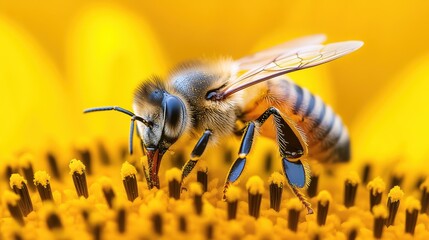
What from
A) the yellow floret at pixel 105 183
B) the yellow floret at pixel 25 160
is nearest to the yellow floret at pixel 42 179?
the yellow floret at pixel 105 183

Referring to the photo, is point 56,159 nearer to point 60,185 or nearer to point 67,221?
point 60,185

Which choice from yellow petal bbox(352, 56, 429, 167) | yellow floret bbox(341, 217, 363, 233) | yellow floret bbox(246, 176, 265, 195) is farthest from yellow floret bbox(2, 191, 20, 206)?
yellow petal bbox(352, 56, 429, 167)

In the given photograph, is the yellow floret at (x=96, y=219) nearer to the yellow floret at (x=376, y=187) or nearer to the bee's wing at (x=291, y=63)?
the bee's wing at (x=291, y=63)

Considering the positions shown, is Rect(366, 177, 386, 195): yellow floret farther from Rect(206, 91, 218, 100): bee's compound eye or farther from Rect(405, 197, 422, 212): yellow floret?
Rect(206, 91, 218, 100): bee's compound eye

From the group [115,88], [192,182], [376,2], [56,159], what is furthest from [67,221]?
[376,2]

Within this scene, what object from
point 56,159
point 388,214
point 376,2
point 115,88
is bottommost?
point 388,214

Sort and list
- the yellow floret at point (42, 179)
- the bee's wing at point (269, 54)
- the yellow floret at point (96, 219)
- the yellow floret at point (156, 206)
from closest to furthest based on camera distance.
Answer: the yellow floret at point (96, 219) < the yellow floret at point (156, 206) < the yellow floret at point (42, 179) < the bee's wing at point (269, 54)
